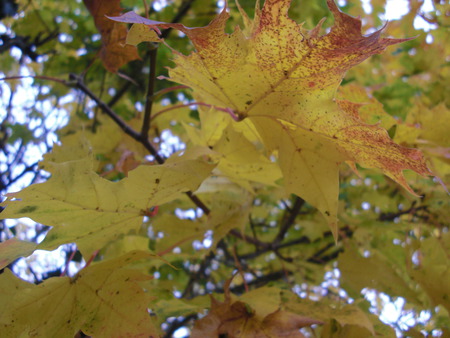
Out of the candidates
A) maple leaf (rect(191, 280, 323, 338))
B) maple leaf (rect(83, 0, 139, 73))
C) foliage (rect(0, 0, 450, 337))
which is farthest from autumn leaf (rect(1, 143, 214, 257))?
maple leaf (rect(83, 0, 139, 73))

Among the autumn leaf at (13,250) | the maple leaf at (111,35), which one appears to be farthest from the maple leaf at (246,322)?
the maple leaf at (111,35)

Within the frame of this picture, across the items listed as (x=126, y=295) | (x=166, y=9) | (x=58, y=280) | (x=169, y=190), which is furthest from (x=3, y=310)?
(x=166, y=9)

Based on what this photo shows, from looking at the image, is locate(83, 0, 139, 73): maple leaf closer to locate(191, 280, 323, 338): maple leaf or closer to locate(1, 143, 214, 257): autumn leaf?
locate(1, 143, 214, 257): autumn leaf

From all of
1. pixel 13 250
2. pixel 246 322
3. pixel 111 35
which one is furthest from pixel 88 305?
pixel 111 35

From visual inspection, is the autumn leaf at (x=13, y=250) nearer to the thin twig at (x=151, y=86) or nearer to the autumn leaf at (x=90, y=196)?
the autumn leaf at (x=90, y=196)

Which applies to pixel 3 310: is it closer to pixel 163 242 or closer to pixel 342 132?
pixel 163 242

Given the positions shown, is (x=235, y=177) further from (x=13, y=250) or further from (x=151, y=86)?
(x=13, y=250)
